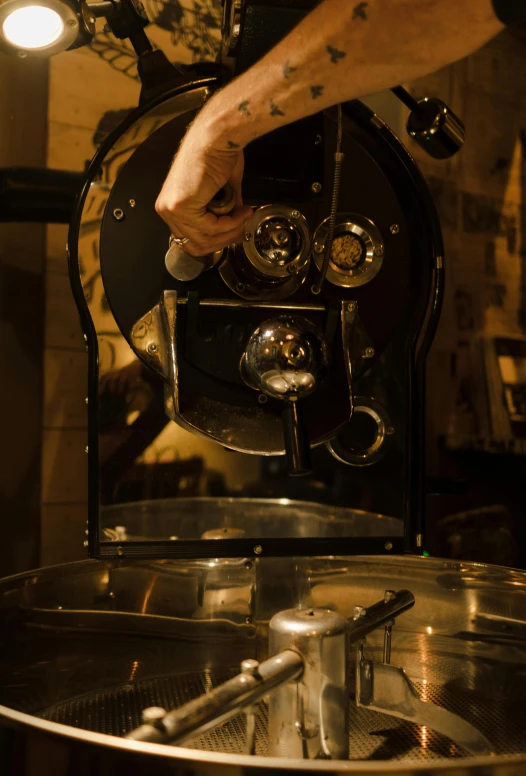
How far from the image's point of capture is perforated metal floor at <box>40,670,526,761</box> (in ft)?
2.21

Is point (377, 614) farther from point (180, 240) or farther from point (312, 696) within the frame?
point (180, 240)

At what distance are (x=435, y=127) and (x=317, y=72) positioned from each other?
38 centimetres

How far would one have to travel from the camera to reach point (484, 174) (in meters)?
1.38

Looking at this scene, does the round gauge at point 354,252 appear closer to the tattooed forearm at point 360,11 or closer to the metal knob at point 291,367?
the metal knob at point 291,367

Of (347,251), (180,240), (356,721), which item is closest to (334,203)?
(347,251)

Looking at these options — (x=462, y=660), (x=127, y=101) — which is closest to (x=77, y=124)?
(x=127, y=101)

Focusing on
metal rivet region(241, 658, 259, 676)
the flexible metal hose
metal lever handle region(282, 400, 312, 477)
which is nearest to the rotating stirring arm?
metal rivet region(241, 658, 259, 676)

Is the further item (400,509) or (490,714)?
(400,509)

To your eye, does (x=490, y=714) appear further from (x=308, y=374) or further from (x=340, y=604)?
(x=308, y=374)

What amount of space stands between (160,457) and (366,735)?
348 millimetres

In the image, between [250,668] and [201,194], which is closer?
[250,668]

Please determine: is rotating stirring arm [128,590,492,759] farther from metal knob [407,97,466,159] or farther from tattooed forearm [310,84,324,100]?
metal knob [407,97,466,159]

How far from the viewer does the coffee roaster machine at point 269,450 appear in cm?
73

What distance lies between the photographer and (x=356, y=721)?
0.74m
